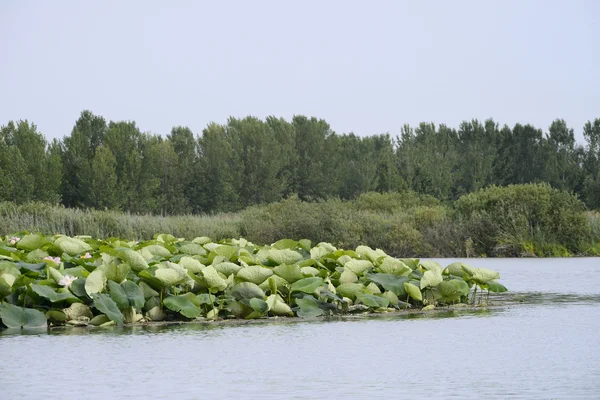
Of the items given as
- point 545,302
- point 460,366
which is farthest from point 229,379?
point 545,302

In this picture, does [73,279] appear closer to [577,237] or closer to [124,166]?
[577,237]

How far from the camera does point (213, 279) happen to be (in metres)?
6.67

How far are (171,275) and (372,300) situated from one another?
1.70 metres

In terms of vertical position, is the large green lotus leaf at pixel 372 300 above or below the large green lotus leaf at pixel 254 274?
below

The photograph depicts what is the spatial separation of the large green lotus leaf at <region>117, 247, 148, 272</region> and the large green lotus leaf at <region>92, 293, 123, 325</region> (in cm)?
48

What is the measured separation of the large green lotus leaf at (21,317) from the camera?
605cm

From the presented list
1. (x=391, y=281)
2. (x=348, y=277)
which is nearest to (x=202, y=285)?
(x=348, y=277)

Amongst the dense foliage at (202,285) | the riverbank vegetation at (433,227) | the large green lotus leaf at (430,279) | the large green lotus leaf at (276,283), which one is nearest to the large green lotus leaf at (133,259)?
the dense foliage at (202,285)

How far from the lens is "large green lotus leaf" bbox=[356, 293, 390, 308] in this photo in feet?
22.9

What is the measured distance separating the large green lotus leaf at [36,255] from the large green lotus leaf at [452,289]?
3.64 meters

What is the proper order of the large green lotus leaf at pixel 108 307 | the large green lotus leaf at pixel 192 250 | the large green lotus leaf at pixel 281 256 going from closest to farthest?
the large green lotus leaf at pixel 108 307
the large green lotus leaf at pixel 281 256
the large green lotus leaf at pixel 192 250

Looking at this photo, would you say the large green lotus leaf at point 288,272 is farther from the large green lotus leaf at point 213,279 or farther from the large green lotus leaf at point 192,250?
the large green lotus leaf at point 192,250

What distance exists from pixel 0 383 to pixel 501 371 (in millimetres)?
2372

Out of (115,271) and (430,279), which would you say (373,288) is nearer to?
(430,279)
